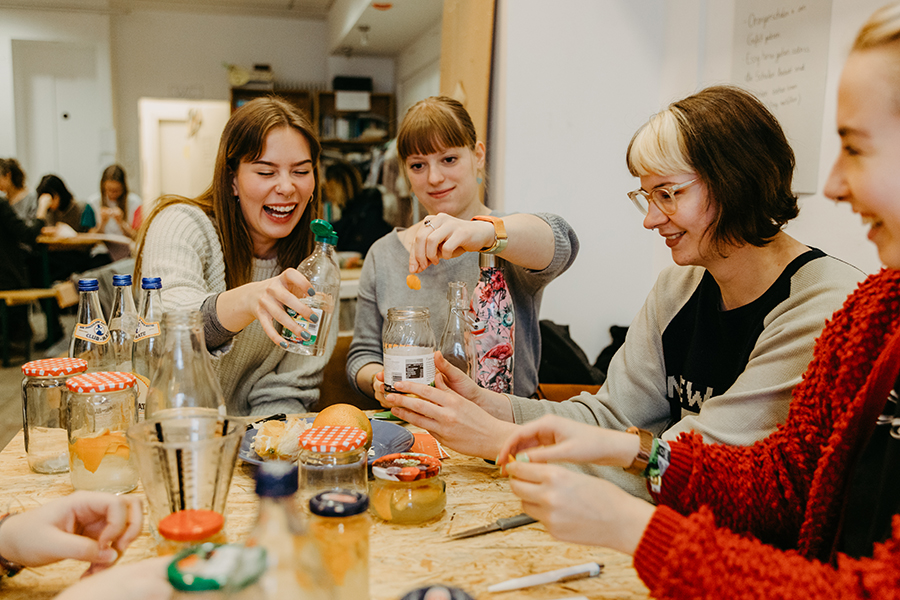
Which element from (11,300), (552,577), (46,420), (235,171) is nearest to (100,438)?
(46,420)

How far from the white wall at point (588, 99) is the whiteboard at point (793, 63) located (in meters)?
0.12

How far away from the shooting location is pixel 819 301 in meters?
1.04

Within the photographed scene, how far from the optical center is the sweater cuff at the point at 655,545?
2.30 ft

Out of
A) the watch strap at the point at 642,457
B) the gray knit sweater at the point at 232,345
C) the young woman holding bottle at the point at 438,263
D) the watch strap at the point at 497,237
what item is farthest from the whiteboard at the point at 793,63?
the gray knit sweater at the point at 232,345

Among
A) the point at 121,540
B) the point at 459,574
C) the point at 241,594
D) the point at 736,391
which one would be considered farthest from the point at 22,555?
the point at 736,391

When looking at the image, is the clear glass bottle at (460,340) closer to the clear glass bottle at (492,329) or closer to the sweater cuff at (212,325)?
the clear glass bottle at (492,329)

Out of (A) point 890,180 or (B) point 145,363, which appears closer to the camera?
(A) point 890,180

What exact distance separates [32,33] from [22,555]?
26.9 feet

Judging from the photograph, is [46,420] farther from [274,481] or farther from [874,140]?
[874,140]

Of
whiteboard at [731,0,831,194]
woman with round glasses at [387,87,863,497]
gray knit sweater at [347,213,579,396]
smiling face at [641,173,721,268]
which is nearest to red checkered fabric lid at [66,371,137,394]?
woman with round glasses at [387,87,863,497]

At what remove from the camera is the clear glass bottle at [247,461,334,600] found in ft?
1.65

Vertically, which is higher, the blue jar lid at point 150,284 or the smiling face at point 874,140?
the smiling face at point 874,140

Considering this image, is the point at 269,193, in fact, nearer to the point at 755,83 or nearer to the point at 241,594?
the point at 241,594

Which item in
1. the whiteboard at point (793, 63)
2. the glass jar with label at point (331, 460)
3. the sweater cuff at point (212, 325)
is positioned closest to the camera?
the glass jar with label at point (331, 460)
